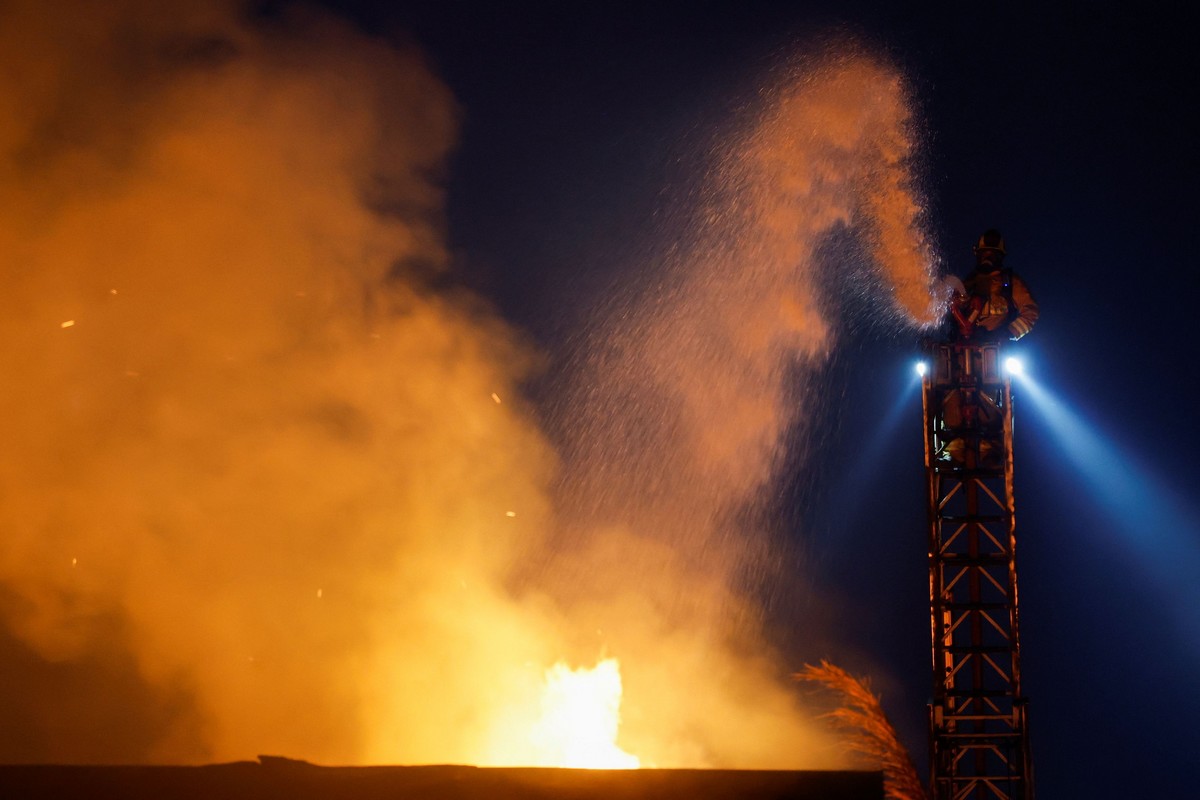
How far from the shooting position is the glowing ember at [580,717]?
1108 cm

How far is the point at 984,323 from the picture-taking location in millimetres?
7680

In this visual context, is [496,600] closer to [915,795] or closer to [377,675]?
[377,675]

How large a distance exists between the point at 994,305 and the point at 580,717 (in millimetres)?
5930

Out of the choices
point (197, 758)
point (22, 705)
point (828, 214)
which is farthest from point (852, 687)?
point (22, 705)

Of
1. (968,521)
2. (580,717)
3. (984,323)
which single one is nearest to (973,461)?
(968,521)

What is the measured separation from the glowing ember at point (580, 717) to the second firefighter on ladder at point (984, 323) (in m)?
4.94

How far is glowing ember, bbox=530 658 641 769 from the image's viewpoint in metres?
11.1

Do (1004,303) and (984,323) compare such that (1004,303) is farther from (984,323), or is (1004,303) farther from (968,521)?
(968,521)

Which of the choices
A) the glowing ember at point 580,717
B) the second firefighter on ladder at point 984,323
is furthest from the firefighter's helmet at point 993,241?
the glowing ember at point 580,717

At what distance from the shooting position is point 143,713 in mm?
10711

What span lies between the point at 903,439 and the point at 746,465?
1894 mm

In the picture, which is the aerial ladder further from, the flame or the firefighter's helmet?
the flame

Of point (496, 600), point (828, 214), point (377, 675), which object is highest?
point (828, 214)

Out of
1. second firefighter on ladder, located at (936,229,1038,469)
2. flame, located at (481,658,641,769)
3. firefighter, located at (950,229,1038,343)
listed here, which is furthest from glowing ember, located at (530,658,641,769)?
firefighter, located at (950,229,1038,343)
